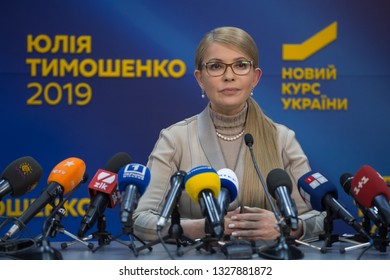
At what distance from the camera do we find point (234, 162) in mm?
2893

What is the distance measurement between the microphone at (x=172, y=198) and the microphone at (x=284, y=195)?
0.99 ft

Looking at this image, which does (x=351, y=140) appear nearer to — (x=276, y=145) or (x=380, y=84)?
(x=380, y=84)

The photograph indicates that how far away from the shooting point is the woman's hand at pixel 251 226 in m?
2.50

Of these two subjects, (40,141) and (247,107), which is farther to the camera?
(40,141)

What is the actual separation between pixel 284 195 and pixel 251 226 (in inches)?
23.3

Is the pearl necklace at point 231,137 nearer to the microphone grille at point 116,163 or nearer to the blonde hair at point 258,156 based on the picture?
the blonde hair at point 258,156

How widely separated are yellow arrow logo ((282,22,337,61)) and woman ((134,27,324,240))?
3.46 ft

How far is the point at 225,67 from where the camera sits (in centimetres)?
276

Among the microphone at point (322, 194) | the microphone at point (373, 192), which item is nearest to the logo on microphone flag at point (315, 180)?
the microphone at point (322, 194)

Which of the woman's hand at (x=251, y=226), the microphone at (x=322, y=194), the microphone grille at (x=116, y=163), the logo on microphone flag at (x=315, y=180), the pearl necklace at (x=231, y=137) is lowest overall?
the woman's hand at (x=251, y=226)
